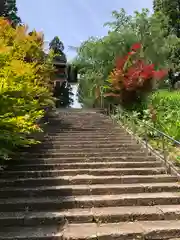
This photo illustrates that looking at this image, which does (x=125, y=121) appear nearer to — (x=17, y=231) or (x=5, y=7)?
(x=17, y=231)

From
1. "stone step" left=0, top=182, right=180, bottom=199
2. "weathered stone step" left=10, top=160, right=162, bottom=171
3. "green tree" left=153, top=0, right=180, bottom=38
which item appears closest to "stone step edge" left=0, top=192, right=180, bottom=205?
"stone step" left=0, top=182, right=180, bottom=199

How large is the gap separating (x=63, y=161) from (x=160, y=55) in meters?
11.4

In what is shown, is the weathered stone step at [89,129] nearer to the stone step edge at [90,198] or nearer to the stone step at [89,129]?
the stone step at [89,129]

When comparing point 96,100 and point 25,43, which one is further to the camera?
point 96,100

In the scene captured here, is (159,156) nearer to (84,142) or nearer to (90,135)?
(84,142)

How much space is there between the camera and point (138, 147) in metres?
9.67

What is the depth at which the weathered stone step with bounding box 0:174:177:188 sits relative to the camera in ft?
22.6

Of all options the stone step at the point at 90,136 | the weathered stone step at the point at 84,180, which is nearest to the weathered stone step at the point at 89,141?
the stone step at the point at 90,136

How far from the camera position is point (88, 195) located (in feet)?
21.3

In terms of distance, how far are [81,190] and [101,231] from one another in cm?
148

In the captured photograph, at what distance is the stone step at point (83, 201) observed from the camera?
5.98 meters

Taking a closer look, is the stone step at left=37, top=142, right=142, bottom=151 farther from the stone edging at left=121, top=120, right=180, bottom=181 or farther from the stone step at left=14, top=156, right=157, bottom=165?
the stone step at left=14, top=156, right=157, bottom=165

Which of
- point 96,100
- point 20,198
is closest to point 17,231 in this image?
point 20,198

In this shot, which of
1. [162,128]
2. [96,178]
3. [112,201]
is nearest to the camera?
[112,201]
